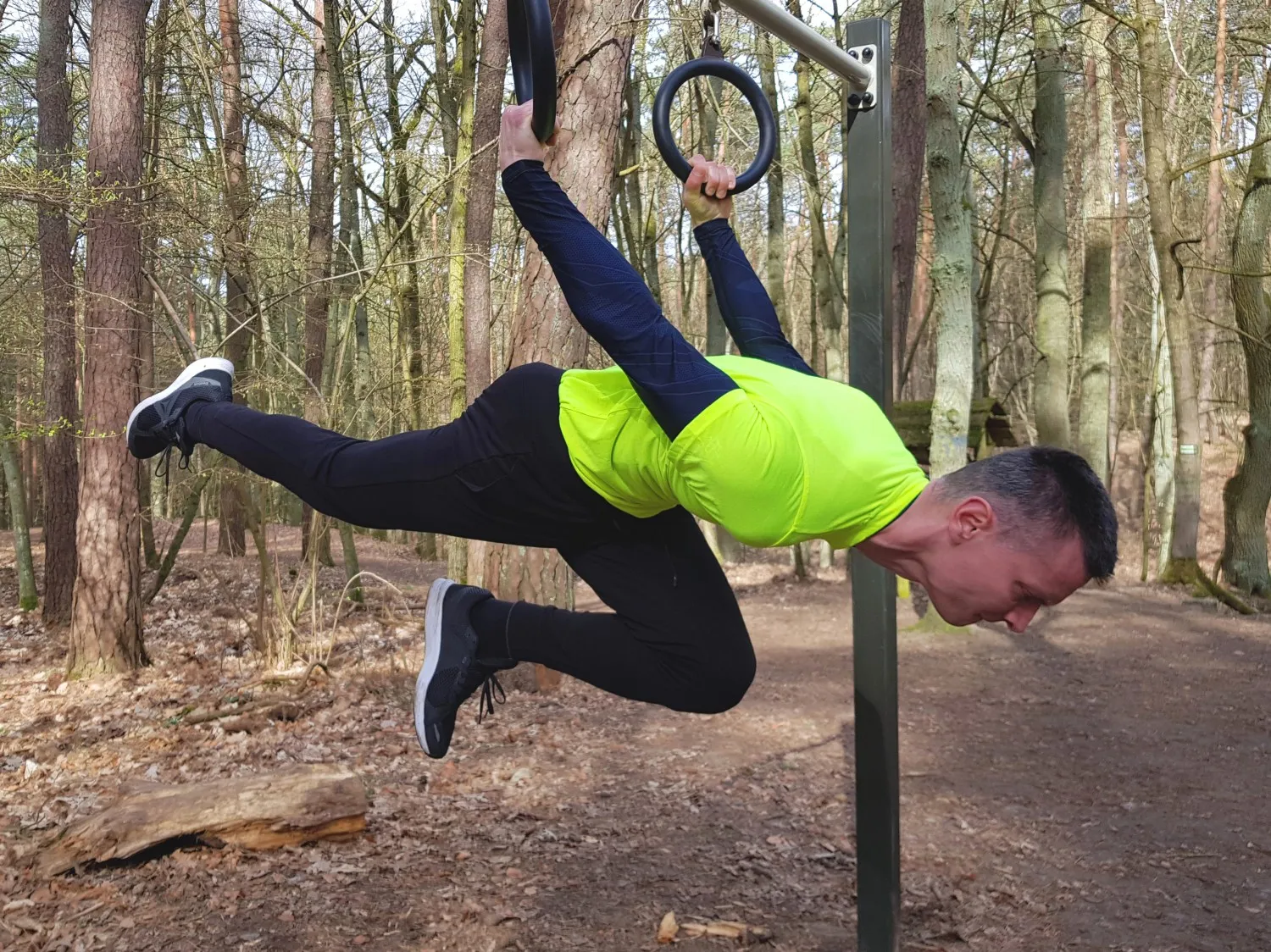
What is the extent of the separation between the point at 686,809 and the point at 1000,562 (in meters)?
2.91

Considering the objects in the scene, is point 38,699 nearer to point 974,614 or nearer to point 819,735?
point 819,735

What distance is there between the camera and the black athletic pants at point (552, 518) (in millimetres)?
2100

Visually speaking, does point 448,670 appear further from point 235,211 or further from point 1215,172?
point 1215,172

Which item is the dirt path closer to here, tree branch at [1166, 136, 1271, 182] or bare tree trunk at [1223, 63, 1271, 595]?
bare tree trunk at [1223, 63, 1271, 595]

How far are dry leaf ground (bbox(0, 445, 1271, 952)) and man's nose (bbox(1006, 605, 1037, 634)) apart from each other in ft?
5.94

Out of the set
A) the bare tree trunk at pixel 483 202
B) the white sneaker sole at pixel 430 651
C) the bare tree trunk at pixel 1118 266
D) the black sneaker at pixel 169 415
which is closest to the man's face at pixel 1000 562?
the white sneaker sole at pixel 430 651

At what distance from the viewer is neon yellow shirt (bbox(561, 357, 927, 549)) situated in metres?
1.71

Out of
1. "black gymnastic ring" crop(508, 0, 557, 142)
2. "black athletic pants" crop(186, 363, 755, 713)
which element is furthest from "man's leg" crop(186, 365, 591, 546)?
"black gymnastic ring" crop(508, 0, 557, 142)

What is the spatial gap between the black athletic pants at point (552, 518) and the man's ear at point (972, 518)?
538mm

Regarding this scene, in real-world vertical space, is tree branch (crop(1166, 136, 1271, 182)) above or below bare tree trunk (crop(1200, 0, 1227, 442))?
below

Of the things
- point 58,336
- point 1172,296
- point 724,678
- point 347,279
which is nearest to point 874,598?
point 724,678

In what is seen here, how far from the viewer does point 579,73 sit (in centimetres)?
524

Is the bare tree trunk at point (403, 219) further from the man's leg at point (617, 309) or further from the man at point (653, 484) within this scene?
the man's leg at point (617, 309)

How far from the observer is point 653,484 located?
6.41 feet
